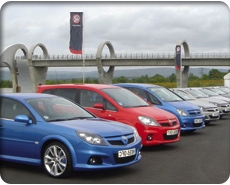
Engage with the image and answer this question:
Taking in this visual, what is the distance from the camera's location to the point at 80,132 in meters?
6.59

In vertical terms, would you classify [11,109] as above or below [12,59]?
above

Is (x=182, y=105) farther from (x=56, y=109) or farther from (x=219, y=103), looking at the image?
(x=219, y=103)

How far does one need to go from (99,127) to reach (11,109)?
176 cm

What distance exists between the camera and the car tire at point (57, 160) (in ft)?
21.4

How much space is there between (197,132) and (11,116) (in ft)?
24.9

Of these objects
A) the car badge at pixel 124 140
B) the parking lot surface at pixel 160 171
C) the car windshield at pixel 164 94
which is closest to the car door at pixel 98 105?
the parking lot surface at pixel 160 171

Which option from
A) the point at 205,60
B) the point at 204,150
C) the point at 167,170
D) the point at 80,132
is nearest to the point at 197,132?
the point at 204,150

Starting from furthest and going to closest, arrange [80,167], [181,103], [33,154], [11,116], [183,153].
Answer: [181,103]
[183,153]
[11,116]
[33,154]
[80,167]

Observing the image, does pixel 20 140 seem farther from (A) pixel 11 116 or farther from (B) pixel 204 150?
(B) pixel 204 150

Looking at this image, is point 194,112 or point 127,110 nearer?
point 127,110

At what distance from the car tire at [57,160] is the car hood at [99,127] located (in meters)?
0.39

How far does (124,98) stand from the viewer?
1012 centimetres

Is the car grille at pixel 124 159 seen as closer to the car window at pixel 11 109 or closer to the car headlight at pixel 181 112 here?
the car window at pixel 11 109

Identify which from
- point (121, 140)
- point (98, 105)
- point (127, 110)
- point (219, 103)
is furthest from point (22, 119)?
point (219, 103)
